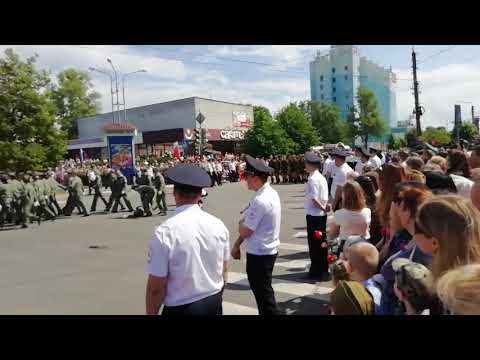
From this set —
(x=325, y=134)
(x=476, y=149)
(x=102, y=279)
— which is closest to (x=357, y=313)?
(x=476, y=149)

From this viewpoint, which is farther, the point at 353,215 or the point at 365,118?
the point at 365,118

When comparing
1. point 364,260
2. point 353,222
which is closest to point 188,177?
point 364,260

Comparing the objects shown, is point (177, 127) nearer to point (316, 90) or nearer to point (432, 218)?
point (432, 218)

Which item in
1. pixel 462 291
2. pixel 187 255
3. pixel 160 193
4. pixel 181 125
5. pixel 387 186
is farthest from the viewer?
pixel 181 125

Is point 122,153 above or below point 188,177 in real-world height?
above

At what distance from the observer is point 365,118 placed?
79688 mm

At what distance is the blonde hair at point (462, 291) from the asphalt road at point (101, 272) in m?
3.67

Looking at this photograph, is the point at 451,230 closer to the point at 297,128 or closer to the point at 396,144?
the point at 297,128

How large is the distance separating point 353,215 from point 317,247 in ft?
7.12

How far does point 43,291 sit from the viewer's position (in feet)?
22.5

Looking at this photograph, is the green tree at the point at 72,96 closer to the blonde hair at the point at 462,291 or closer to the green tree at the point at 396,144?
the green tree at the point at 396,144

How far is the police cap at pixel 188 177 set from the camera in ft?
10.1

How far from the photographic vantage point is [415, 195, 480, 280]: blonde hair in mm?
2234

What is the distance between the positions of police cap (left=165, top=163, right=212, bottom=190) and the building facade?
43576 millimetres
